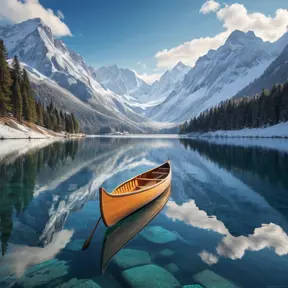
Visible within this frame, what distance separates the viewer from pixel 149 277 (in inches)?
351

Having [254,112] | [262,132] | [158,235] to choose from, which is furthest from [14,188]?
[254,112]

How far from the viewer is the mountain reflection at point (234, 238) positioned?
10.9 meters

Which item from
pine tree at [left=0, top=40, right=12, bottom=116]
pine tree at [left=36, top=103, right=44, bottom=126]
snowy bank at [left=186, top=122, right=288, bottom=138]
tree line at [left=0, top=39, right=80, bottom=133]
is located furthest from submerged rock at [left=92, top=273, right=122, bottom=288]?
pine tree at [left=36, top=103, right=44, bottom=126]

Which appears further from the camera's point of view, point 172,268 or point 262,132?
point 262,132

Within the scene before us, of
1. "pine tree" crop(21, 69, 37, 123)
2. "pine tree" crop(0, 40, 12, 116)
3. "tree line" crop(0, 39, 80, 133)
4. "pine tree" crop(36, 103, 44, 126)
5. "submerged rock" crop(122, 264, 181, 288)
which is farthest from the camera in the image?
"pine tree" crop(36, 103, 44, 126)

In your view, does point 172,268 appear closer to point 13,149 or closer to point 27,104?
point 13,149

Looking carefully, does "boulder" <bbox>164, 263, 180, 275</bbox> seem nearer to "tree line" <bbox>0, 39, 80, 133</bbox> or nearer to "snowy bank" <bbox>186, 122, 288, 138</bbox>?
"tree line" <bbox>0, 39, 80, 133</bbox>

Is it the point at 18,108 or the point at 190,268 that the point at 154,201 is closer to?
the point at 190,268

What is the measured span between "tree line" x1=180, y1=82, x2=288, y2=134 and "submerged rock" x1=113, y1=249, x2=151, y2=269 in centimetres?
10578

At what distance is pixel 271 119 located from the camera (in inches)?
4186

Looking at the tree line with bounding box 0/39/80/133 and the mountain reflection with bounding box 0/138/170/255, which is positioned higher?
the tree line with bounding box 0/39/80/133

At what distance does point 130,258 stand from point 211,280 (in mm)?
3357

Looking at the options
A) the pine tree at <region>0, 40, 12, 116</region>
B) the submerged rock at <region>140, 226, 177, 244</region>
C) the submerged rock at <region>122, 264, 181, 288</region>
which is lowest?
the submerged rock at <region>140, 226, 177, 244</region>

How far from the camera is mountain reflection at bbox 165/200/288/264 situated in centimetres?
1090
